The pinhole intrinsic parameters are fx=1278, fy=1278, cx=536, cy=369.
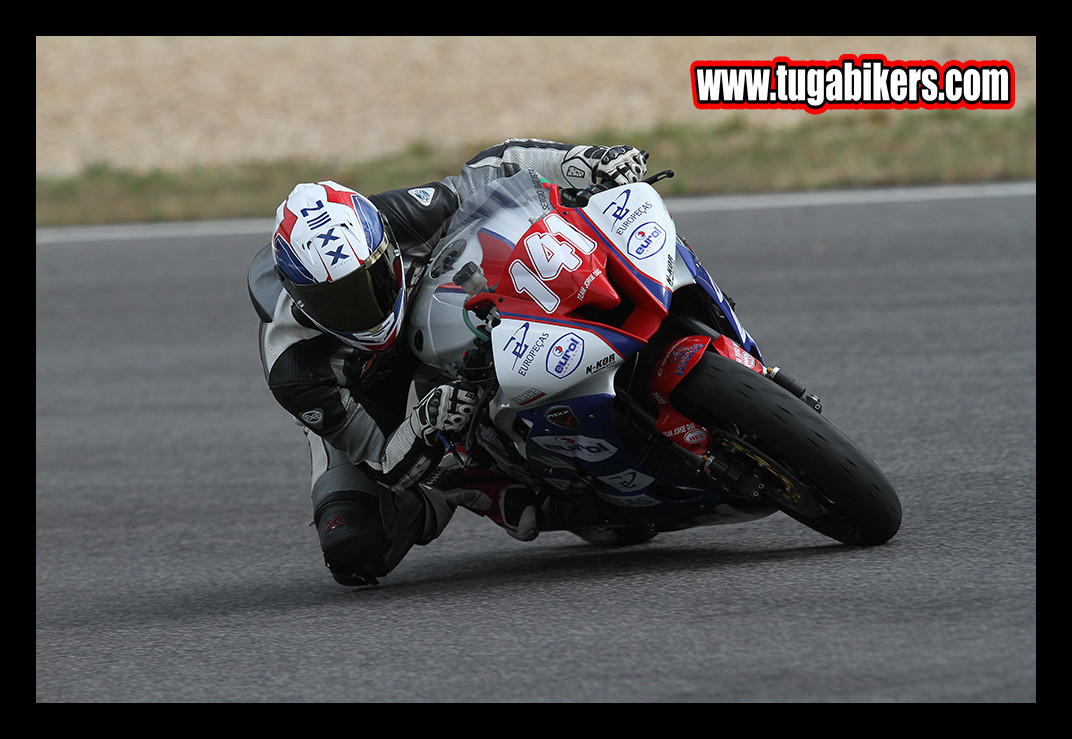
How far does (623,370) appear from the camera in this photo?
11.8 ft

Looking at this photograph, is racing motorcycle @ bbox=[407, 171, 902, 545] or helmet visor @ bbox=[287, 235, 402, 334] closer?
racing motorcycle @ bbox=[407, 171, 902, 545]

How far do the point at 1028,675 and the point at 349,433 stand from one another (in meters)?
2.16

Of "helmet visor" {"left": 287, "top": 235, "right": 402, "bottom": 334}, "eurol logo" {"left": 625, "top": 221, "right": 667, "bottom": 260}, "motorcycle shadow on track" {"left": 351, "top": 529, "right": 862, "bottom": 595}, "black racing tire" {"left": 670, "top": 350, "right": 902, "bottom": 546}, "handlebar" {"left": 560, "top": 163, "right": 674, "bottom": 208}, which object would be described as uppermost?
"handlebar" {"left": 560, "top": 163, "right": 674, "bottom": 208}

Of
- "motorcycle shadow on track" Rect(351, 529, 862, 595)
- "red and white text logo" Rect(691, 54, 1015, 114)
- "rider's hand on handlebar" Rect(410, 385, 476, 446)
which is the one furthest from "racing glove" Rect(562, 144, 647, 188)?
"red and white text logo" Rect(691, 54, 1015, 114)

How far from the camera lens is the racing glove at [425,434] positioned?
3.59 m

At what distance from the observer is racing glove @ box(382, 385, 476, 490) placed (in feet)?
11.8

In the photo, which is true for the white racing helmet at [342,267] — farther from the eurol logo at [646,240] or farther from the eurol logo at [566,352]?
the eurol logo at [646,240]

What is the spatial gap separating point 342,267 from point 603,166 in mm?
934

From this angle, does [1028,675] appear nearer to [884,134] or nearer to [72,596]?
[72,596]

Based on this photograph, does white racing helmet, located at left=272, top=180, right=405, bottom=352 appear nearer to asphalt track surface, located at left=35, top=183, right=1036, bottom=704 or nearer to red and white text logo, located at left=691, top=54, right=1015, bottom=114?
asphalt track surface, located at left=35, top=183, right=1036, bottom=704

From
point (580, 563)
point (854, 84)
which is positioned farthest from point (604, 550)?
point (854, 84)

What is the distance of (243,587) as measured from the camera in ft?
14.4

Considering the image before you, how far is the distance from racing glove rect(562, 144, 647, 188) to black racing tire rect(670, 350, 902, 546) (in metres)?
0.77

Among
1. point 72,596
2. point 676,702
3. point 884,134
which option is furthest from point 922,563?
point 884,134
